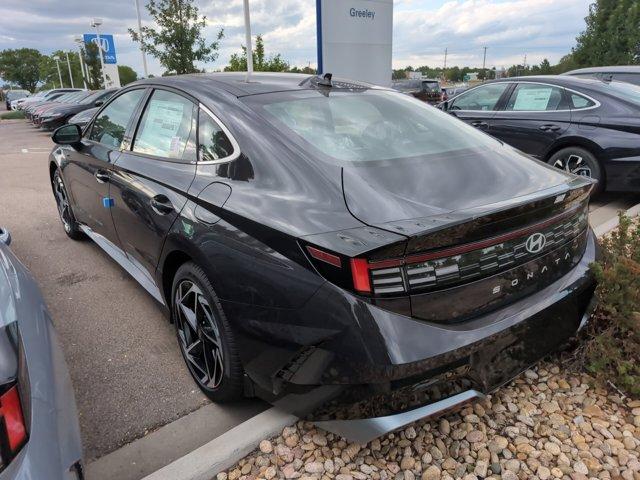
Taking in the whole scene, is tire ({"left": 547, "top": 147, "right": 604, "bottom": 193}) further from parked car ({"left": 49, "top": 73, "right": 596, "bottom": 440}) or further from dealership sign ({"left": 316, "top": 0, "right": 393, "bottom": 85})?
dealership sign ({"left": 316, "top": 0, "right": 393, "bottom": 85})

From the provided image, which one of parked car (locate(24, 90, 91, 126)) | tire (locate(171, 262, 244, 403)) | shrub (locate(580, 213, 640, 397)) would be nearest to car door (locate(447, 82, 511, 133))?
shrub (locate(580, 213, 640, 397))

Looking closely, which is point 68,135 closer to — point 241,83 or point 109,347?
point 109,347

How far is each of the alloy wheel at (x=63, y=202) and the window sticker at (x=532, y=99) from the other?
548 cm

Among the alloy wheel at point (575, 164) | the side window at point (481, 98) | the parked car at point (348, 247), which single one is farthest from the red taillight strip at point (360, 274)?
the side window at point (481, 98)

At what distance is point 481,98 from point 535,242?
5456 millimetres

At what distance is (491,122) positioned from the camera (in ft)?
21.3

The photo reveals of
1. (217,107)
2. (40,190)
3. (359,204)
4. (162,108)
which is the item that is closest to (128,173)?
(162,108)

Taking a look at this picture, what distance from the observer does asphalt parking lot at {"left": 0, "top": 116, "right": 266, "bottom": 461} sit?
7.89 ft

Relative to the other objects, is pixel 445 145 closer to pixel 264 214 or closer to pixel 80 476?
pixel 264 214

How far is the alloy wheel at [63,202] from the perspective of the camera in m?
4.74

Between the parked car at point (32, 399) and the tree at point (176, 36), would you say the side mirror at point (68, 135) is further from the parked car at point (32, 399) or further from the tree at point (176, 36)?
the tree at point (176, 36)

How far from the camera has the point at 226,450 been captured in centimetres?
201

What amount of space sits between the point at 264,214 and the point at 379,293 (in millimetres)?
603

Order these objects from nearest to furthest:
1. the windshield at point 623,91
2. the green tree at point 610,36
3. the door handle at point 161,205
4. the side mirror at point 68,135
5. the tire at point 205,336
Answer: the tire at point 205,336
the door handle at point 161,205
the side mirror at point 68,135
the windshield at point 623,91
the green tree at point 610,36
